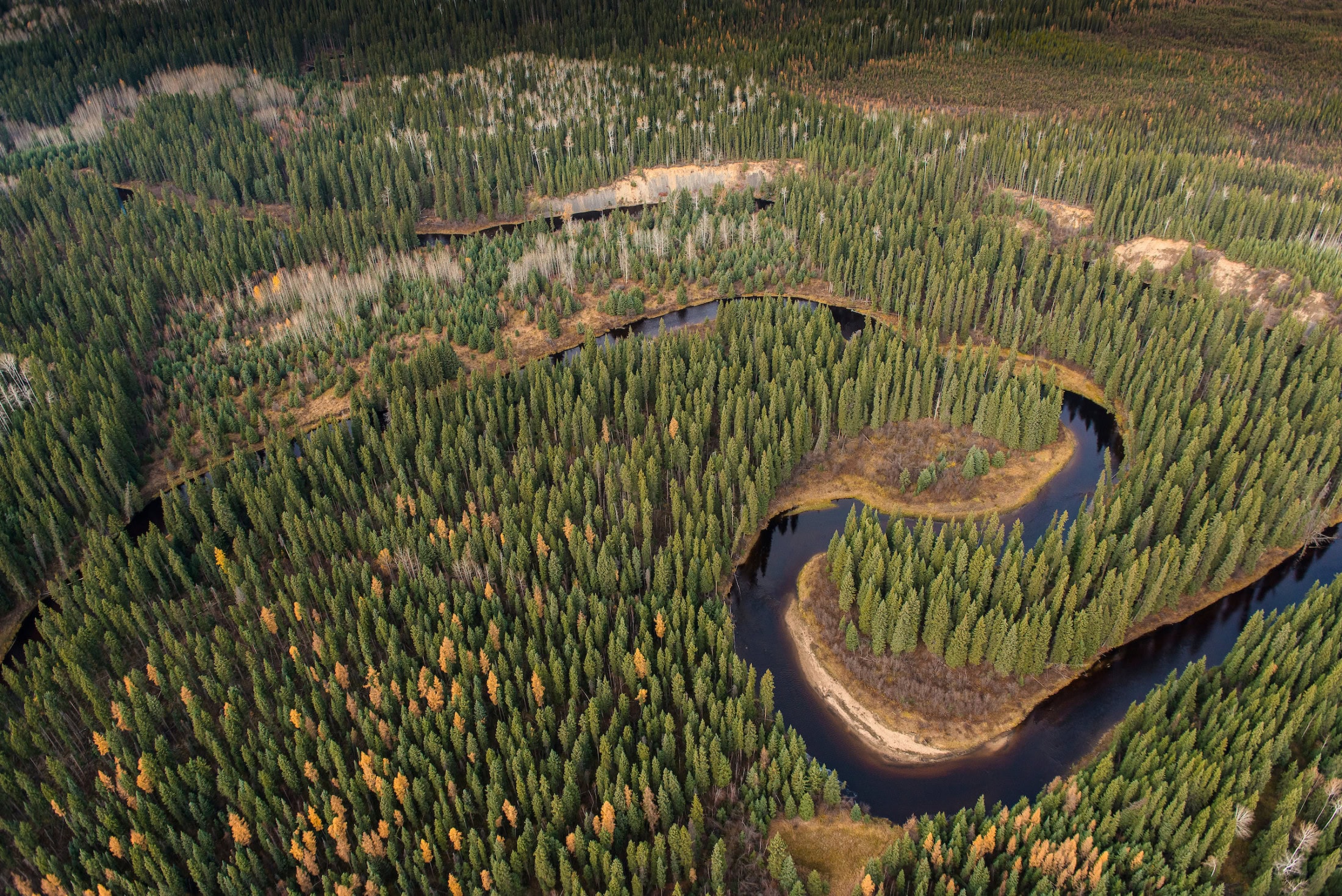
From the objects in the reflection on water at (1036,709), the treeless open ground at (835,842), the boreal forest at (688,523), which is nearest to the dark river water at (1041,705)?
the reflection on water at (1036,709)

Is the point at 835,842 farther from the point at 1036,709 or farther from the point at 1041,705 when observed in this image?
the point at 1041,705

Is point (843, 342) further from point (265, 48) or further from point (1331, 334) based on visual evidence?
point (265, 48)

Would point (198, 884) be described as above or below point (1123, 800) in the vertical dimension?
below

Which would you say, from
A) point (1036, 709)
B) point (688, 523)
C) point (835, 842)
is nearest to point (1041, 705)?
point (1036, 709)

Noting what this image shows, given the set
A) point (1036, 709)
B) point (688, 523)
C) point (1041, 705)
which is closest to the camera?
point (1036, 709)

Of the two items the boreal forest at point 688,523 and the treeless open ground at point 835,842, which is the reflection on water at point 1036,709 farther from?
the treeless open ground at point 835,842

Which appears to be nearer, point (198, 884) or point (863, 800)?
point (198, 884)

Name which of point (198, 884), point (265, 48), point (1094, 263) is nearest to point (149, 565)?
point (198, 884)
